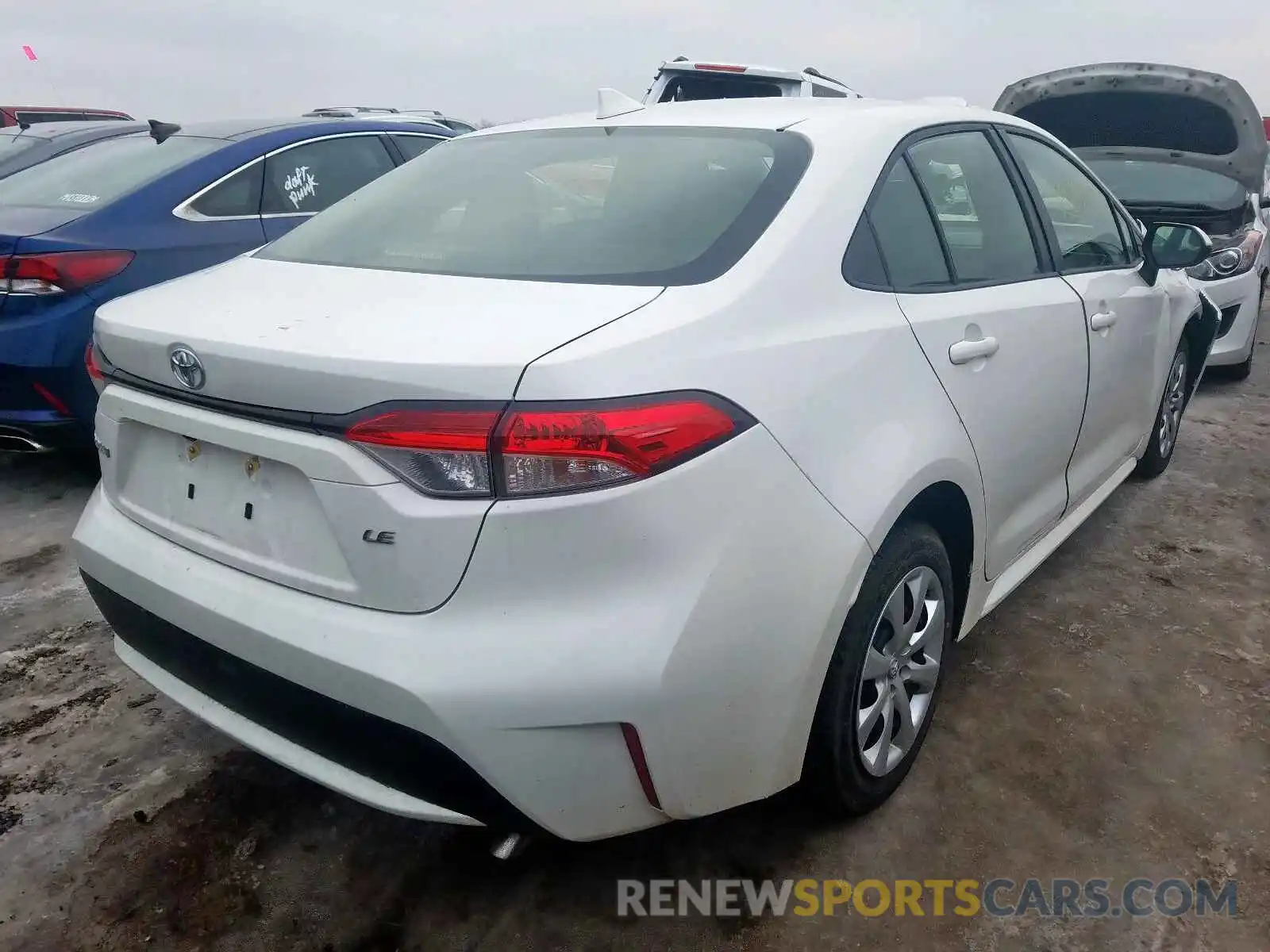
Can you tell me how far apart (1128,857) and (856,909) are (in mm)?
622

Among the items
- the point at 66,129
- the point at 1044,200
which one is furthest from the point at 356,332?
the point at 66,129

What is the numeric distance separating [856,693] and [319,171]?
3.83m

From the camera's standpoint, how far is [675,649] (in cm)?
144

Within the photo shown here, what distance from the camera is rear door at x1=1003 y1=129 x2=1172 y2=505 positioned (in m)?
2.75

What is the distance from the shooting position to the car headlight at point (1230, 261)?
5199mm

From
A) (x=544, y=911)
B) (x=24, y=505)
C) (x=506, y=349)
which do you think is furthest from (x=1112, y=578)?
(x=24, y=505)

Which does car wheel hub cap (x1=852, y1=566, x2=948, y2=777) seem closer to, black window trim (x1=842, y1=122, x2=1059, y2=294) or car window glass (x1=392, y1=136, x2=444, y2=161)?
black window trim (x1=842, y1=122, x2=1059, y2=294)

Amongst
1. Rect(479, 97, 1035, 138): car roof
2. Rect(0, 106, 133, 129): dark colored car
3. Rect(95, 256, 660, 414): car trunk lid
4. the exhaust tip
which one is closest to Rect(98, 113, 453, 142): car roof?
the exhaust tip

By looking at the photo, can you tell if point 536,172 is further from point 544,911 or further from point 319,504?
point 544,911

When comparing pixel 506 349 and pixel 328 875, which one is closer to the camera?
pixel 506 349

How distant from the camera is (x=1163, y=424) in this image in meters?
3.95

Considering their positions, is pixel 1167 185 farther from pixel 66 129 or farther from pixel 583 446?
pixel 66 129

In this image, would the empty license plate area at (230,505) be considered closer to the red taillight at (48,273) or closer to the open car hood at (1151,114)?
the red taillight at (48,273)

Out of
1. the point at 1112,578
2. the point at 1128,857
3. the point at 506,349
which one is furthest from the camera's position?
the point at 1112,578
